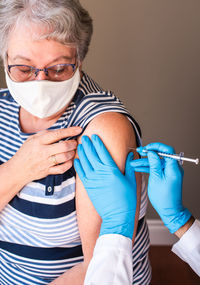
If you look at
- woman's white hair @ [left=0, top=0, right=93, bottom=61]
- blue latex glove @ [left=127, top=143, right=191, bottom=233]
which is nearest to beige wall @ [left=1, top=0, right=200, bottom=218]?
woman's white hair @ [left=0, top=0, right=93, bottom=61]

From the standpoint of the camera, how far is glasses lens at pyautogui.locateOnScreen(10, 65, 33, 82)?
4.14ft

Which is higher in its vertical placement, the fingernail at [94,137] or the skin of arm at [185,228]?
the fingernail at [94,137]

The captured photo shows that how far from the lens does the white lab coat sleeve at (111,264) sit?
105 cm

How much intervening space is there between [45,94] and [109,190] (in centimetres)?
41

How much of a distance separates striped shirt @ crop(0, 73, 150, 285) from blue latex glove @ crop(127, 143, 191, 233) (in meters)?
0.13

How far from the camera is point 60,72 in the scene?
1287 millimetres

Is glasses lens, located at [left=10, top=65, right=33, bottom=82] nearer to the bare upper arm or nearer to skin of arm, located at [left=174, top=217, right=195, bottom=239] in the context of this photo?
the bare upper arm

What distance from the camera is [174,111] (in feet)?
8.53

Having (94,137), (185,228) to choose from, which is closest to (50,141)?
(94,137)

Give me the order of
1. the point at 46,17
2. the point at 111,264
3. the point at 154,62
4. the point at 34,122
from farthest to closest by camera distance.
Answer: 1. the point at 154,62
2. the point at 34,122
3. the point at 46,17
4. the point at 111,264

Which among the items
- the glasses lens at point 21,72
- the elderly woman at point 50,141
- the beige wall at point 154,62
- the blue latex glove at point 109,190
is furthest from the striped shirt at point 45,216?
the beige wall at point 154,62

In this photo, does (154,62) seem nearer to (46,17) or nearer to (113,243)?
(46,17)

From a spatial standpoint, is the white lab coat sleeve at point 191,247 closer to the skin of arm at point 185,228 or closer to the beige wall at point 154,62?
the skin of arm at point 185,228

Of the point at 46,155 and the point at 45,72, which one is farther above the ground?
the point at 45,72
